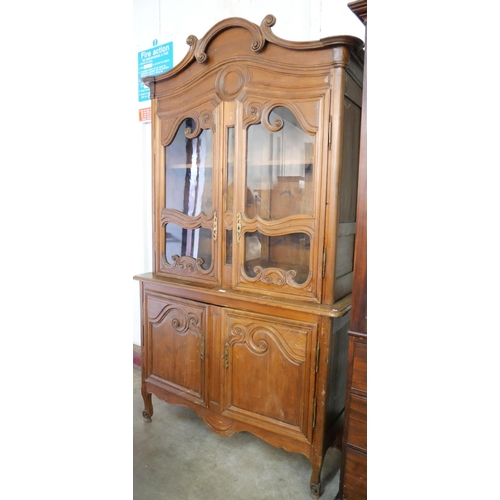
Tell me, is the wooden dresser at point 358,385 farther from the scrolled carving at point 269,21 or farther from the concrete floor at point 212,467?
the scrolled carving at point 269,21

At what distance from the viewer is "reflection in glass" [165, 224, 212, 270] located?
65.2 inches

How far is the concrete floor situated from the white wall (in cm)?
98

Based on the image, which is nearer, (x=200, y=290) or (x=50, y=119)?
(x=50, y=119)

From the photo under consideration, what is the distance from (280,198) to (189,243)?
1.68ft

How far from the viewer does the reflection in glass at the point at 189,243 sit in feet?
5.44

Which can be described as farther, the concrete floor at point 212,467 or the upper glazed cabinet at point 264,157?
the concrete floor at point 212,467

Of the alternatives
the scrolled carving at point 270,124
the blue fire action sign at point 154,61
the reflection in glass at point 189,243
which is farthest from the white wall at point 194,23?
the reflection in glass at point 189,243

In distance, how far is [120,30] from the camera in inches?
11.2

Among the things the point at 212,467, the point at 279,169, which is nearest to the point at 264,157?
the point at 279,169

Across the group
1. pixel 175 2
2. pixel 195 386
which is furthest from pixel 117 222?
pixel 175 2

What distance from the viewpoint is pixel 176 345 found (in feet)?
5.70

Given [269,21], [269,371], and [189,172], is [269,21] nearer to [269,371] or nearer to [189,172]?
[189,172]
